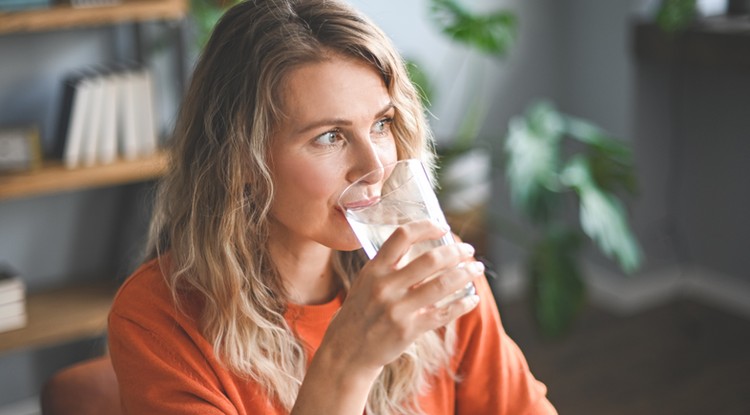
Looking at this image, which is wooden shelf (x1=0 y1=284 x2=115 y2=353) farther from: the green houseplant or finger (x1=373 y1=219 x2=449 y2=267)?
finger (x1=373 y1=219 x2=449 y2=267)

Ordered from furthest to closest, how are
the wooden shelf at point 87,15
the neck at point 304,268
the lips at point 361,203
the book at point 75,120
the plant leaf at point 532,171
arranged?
the plant leaf at point 532,171, the book at point 75,120, the wooden shelf at point 87,15, the neck at point 304,268, the lips at point 361,203

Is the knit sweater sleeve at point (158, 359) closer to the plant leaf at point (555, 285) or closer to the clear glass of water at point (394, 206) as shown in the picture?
the clear glass of water at point (394, 206)

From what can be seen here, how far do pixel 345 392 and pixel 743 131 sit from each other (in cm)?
260

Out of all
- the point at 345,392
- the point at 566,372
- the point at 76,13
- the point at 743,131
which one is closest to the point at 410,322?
the point at 345,392

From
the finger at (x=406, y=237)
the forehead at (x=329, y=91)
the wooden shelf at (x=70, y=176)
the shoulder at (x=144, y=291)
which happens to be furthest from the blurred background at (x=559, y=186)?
the finger at (x=406, y=237)

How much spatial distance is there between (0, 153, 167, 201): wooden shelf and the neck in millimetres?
1230

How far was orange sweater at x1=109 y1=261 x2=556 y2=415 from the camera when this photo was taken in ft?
3.65

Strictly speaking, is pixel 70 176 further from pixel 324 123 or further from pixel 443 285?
pixel 443 285

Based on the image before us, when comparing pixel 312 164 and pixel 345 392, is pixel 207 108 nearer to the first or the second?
pixel 312 164

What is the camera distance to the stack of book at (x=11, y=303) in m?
2.50

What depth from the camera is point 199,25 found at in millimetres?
2770

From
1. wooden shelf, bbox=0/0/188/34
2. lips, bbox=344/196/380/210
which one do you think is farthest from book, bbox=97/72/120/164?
lips, bbox=344/196/380/210

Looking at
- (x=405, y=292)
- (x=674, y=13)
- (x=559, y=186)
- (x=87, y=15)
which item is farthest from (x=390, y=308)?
(x=674, y=13)

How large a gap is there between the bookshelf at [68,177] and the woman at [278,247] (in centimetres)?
129
